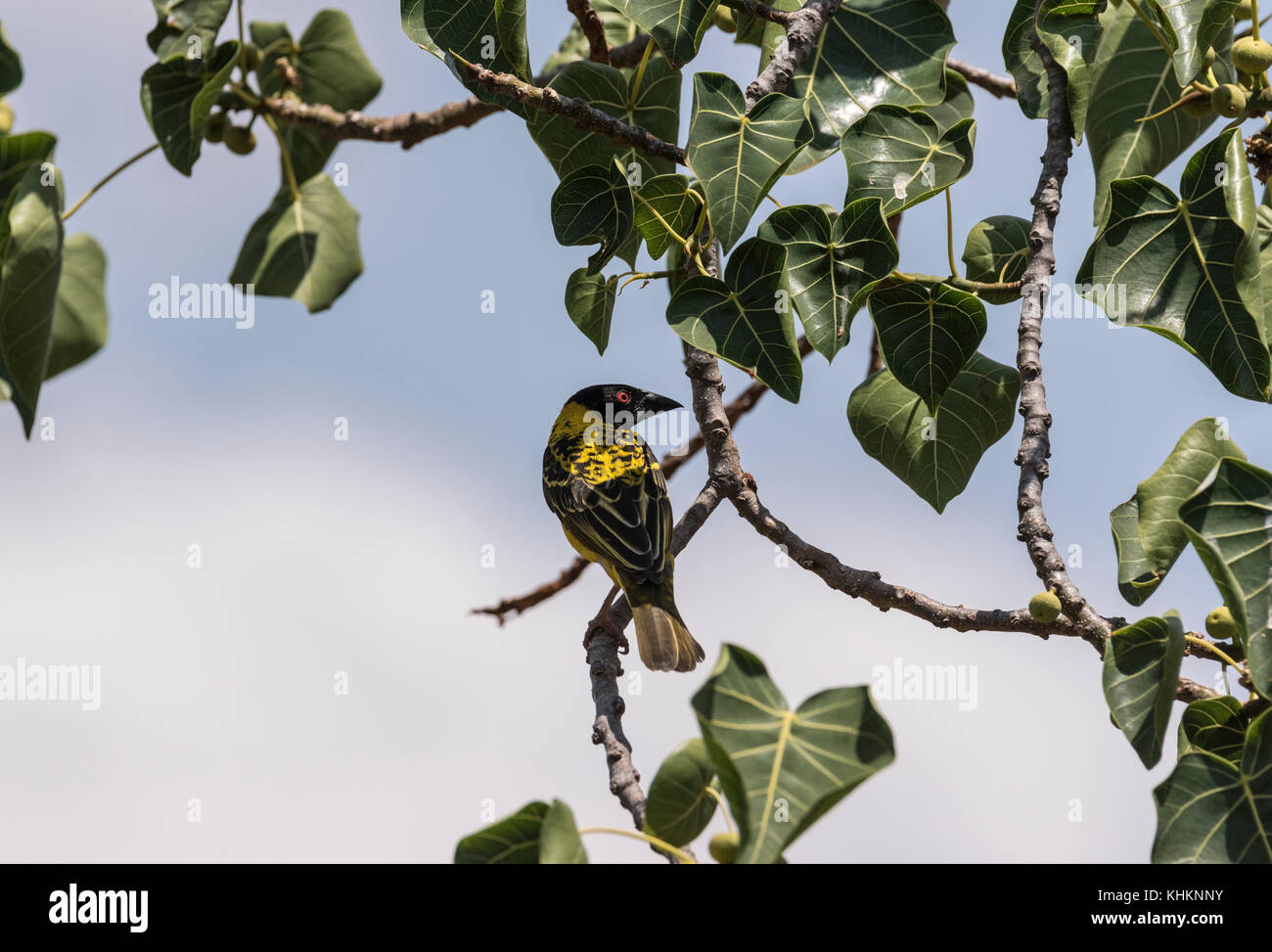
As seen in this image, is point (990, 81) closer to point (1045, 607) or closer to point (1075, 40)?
point (1075, 40)

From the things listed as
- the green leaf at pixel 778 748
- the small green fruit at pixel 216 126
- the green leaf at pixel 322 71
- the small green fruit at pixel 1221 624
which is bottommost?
the green leaf at pixel 778 748

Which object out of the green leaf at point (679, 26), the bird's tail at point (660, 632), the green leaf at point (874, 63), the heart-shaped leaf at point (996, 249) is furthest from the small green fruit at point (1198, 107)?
the bird's tail at point (660, 632)

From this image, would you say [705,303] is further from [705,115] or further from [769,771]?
[769,771]

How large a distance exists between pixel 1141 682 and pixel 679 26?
64.3 inches

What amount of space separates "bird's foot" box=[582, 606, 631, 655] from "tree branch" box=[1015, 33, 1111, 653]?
1.11m

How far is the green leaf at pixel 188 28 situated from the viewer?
330 cm

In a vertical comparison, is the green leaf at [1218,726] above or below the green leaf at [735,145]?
below

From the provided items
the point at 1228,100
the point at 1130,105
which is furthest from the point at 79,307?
the point at 1228,100

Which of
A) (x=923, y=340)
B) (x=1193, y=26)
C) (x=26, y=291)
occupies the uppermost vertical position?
(x=1193, y=26)

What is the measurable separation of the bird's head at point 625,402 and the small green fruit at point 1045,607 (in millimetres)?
2452

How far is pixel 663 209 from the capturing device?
2.60 metres

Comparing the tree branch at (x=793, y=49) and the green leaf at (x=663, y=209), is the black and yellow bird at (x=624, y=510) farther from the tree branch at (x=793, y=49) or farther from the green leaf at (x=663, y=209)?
the tree branch at (x=793, y=49)

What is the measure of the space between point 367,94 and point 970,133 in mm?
2543
